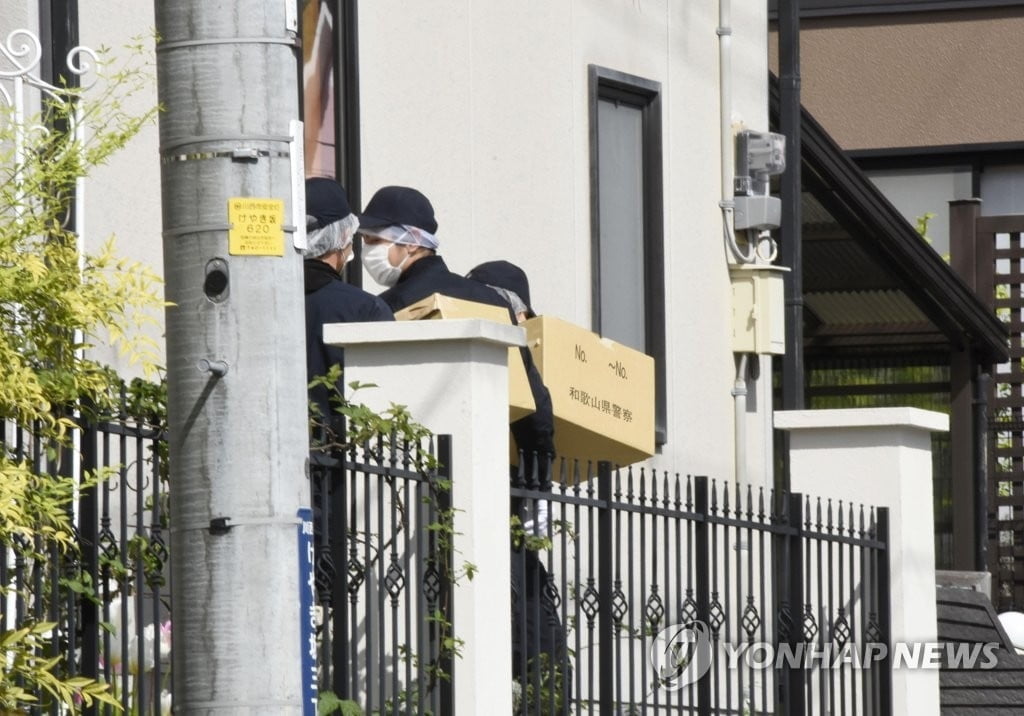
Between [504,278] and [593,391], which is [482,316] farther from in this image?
[504,278]

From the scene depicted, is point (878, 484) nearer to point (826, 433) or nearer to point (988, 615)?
point (826, 433)

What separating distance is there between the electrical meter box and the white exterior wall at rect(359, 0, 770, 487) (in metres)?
0.08

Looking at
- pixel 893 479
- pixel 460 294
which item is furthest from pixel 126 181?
pixel 893 479

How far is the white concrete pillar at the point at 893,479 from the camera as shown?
9594 mm

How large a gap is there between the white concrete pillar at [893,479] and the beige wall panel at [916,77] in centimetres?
1278

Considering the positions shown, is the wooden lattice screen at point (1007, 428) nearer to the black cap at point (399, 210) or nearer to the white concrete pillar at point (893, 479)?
the white concrete pillar at point (893, 479)

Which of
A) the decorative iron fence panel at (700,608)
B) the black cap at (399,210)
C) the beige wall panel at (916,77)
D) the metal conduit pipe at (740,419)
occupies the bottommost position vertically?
the decorative iron fence panel at (700,608)

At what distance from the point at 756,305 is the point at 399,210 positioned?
5925mm

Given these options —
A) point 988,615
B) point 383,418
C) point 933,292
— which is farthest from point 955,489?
point 383,418

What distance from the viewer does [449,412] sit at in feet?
20.7

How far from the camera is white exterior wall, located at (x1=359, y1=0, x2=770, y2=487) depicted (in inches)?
400

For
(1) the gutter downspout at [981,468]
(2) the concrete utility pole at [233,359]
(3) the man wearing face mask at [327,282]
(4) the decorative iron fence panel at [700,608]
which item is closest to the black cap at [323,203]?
(3) the man wearing face mask at [327,282]

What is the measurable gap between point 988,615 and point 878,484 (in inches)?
99.2

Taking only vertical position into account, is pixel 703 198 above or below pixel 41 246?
above
